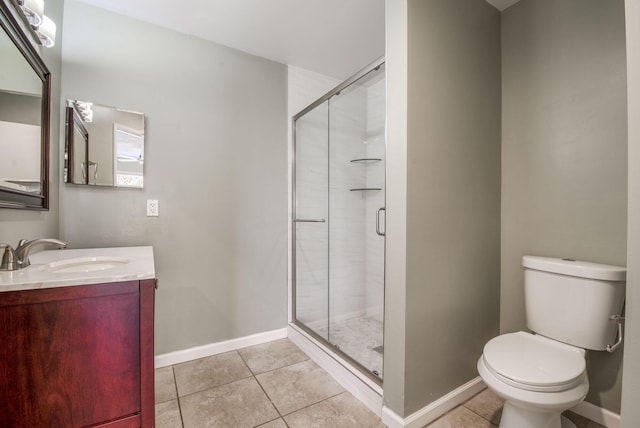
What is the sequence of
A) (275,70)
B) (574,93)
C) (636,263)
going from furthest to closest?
1. (275,70)
2. (574,93)
3. (636,263)

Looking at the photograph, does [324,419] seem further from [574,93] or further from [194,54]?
[194,54]

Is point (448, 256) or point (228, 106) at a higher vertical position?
point (228, 106)

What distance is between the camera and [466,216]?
1661 millimetres

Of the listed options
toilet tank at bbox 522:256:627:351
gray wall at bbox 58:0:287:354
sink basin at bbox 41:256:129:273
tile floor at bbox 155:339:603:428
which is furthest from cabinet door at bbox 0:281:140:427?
toilet tank at bbox 522:256:627:351

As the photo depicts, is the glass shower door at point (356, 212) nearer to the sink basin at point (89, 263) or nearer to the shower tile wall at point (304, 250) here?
the shower tile wall at point (304, 250)

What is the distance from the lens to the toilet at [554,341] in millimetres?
1136

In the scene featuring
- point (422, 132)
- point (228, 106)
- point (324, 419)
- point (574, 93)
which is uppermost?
point (228, 106)

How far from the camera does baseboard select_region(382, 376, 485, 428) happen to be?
Result: 1.41m

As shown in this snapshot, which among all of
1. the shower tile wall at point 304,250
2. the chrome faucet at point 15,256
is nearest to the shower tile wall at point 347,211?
the shower tile wall at point 304,250

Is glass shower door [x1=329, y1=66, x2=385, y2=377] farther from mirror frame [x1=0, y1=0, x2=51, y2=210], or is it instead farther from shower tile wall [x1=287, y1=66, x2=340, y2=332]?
mirror frame [x1=0, y1=0, x2=51, y2=210]

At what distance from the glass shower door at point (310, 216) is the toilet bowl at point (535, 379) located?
4.83 ft

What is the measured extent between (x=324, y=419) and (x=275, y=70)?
8.36ft

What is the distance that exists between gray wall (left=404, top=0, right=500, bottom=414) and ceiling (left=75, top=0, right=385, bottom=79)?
610 millimetres

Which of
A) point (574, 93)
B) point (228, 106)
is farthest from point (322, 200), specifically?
point (574, 93)
